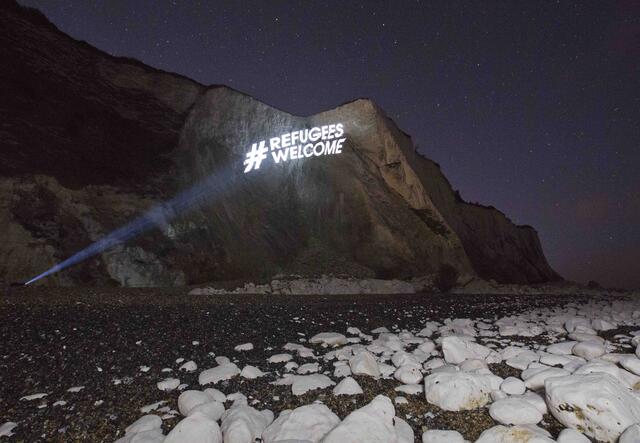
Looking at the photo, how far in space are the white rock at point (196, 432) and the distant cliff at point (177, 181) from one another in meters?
10.6

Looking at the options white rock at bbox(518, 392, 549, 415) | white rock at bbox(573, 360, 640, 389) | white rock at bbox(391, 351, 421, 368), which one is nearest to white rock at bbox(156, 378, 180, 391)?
white rock at bbox(391, 351, 421, 368)

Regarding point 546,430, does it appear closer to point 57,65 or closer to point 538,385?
point 538,385

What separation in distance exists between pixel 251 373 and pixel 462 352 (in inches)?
87.9

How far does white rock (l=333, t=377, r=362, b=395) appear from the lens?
2658mm

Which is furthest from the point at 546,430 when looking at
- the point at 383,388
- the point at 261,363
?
the point at 261,363

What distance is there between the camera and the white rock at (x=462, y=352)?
11.4ft

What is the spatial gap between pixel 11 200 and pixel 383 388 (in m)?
13.0

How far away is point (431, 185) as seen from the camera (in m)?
22.9

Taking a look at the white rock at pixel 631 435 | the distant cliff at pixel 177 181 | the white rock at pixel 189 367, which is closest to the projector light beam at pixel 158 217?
the distant cliff at pixel 177 181

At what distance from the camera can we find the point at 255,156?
18141 millimetres

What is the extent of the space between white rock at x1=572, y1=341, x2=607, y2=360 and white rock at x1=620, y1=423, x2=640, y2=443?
1999mm

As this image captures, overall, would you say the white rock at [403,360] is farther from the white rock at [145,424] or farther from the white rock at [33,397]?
the white rock at [33,397]

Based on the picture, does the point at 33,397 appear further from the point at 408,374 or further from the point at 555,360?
the point at 555,360

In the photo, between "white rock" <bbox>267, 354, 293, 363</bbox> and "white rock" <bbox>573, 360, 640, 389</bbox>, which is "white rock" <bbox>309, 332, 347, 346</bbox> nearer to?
"white rock" <bbox>267, 354, 293, 363</bbox>
